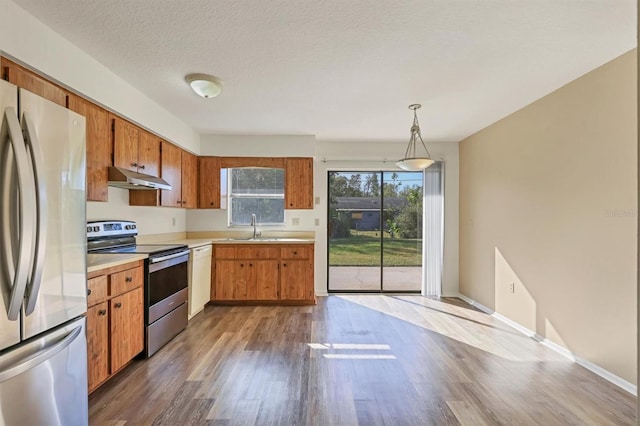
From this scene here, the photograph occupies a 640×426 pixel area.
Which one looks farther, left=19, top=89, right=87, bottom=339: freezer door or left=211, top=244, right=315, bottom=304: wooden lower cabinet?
left=211, top=244, right=315, bottom=304: wooden lower cabinet

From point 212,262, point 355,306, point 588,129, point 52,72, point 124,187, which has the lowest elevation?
point 355,306

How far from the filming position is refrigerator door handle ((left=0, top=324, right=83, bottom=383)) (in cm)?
121

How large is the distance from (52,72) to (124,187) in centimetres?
143

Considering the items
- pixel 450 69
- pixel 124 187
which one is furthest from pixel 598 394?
pixel 124 187

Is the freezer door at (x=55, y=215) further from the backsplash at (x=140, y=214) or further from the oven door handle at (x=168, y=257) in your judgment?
the backsplash at (x=140, y=214)

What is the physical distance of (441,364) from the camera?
2.67 metres

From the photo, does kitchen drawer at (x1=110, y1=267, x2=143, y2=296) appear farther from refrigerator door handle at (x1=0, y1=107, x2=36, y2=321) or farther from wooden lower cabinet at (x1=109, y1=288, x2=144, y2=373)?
refrigerator door handle at (x1=0, y1=107, x2=36, y2=321)

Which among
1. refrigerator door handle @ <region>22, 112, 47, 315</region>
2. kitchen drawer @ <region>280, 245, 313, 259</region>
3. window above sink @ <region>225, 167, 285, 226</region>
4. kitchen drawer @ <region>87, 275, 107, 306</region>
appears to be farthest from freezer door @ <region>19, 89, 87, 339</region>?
window above sink @ <region>225, 167, 285, 226</region>

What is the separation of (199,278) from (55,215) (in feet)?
8.61

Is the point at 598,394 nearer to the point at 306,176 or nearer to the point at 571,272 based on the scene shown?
the point at 571,272

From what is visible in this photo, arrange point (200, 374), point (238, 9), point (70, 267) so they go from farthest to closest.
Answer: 1. point (200, 374)
2. point (238, 9)
3. point (70, 267)

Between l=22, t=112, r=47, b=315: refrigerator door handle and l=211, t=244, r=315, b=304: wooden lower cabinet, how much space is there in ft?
9.95

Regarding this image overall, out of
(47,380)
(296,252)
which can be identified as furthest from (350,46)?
(296,252)

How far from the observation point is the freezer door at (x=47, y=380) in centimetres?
123
